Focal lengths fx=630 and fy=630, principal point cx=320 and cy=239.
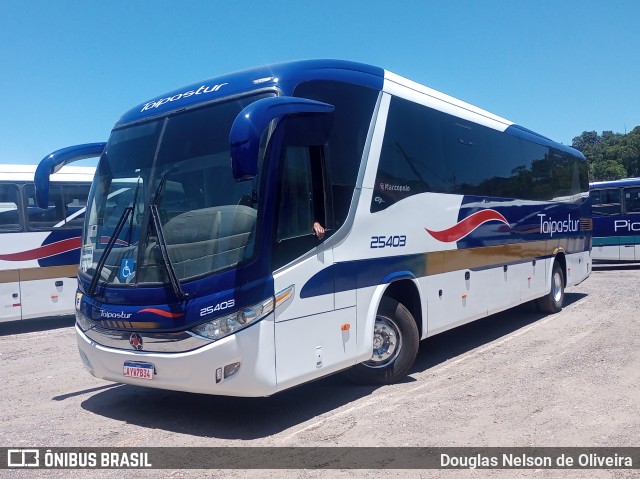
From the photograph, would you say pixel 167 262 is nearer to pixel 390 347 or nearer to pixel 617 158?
pixel 390 347

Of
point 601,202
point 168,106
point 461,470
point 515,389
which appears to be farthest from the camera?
point 601,202

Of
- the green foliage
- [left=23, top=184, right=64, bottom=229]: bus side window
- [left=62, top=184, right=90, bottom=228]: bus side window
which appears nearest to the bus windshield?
[left=23, top=184, right=64, bottom=229]: bus side window

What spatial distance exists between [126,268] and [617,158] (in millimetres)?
51148

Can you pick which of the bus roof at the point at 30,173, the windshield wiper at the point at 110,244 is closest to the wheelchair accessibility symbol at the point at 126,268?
the windshield wiper at the point at 110,244

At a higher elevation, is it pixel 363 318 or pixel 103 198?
pixel 103 198

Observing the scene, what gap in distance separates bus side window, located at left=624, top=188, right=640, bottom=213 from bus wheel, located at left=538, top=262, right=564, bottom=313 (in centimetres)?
1019

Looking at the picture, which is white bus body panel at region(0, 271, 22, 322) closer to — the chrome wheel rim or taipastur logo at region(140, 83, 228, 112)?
taipastur logo at region(140, 83, 228, 112)

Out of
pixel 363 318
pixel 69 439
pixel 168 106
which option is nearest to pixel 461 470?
pixel 363 318

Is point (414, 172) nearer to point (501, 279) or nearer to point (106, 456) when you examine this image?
point (501, 279)

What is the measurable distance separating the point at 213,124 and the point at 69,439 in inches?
132

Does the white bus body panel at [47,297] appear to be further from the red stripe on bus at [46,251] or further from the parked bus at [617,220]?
the parked bus at [617,220]

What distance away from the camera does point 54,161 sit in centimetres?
761

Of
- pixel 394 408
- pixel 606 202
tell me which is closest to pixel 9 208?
pixel 394 408

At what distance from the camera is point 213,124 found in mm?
6316
